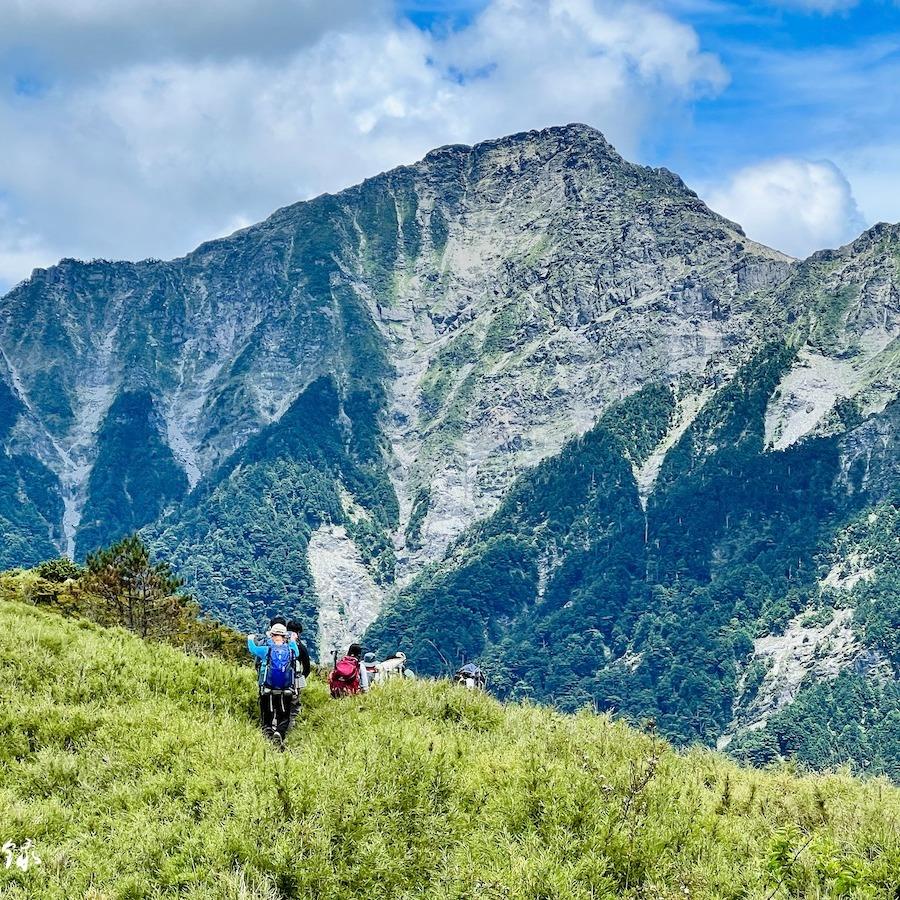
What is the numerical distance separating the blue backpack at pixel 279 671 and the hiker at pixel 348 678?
3.40 metres

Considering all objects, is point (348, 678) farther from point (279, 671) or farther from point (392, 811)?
point (392, 811)

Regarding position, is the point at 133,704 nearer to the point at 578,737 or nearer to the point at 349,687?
the point at 349,687

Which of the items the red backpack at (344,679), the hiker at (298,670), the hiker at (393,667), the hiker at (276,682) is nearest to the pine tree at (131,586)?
the hiker at (393,667)

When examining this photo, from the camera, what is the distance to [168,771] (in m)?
14.3

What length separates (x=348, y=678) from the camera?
20438 millimetres

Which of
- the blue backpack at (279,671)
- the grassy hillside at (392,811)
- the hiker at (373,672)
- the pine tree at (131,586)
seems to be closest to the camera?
the grassy hillside at (392,811)

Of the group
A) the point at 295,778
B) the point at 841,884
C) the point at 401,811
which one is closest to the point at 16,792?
the point at 295,778

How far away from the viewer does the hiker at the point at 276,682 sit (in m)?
16.6

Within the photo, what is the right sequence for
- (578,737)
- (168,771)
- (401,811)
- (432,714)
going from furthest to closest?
(432,714) < (578,737) < (168,771) < (401,811)

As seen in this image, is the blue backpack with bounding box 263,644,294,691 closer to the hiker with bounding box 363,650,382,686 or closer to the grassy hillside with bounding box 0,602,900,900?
the grassy hillside with bounding box 0,602,900,900

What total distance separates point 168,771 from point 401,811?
3.94m

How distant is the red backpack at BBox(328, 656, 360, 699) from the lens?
20203mm

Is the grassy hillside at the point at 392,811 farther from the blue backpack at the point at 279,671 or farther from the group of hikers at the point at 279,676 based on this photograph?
the blue backpack at the point at 279,671

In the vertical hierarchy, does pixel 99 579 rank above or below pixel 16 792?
above
